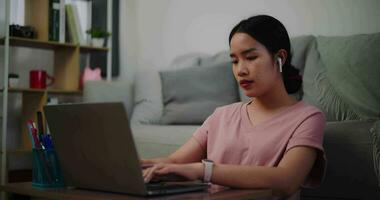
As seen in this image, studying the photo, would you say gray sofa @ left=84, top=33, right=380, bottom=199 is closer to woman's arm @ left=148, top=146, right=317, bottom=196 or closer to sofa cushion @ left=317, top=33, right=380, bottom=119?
sofa cushion @ left=317, top=33, right=380, bottom=119

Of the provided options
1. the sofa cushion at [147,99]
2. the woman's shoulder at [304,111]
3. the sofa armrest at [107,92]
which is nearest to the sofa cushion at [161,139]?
the sofa cushion at [147,99]

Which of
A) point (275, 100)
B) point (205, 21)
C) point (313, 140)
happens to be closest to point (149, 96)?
point (205, 21)

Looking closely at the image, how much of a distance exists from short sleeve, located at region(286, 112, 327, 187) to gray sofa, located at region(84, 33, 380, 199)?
1.11 ft

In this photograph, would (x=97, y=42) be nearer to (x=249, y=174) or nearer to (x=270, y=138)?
(x=270, y=138)

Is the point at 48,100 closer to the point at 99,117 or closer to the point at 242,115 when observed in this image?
the point at 242,115

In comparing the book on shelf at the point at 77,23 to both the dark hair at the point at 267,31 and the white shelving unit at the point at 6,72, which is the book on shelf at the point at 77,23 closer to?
the white shelving unit at the point at 6,72

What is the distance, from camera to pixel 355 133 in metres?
1.58

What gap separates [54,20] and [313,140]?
2.35 m

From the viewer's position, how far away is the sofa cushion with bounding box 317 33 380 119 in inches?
74.2

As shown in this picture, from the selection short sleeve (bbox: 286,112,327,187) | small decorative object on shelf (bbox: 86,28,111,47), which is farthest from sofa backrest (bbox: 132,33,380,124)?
small decorative object on shelf (bbox: 86,28,111,47)

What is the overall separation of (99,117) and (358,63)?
4.39 ft

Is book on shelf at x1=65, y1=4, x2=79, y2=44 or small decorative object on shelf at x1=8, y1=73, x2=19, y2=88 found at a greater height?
book on shelf at x1=65, y1=4, x2=79, y2=44

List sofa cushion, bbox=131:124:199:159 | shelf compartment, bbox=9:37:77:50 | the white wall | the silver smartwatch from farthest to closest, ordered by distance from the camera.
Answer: shelf compartment, bbox=9:37:77:50
the white wall
sofa cushion, bbox=131:124:199:159
the silver smartwatch

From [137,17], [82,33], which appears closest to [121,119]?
[82,33]
